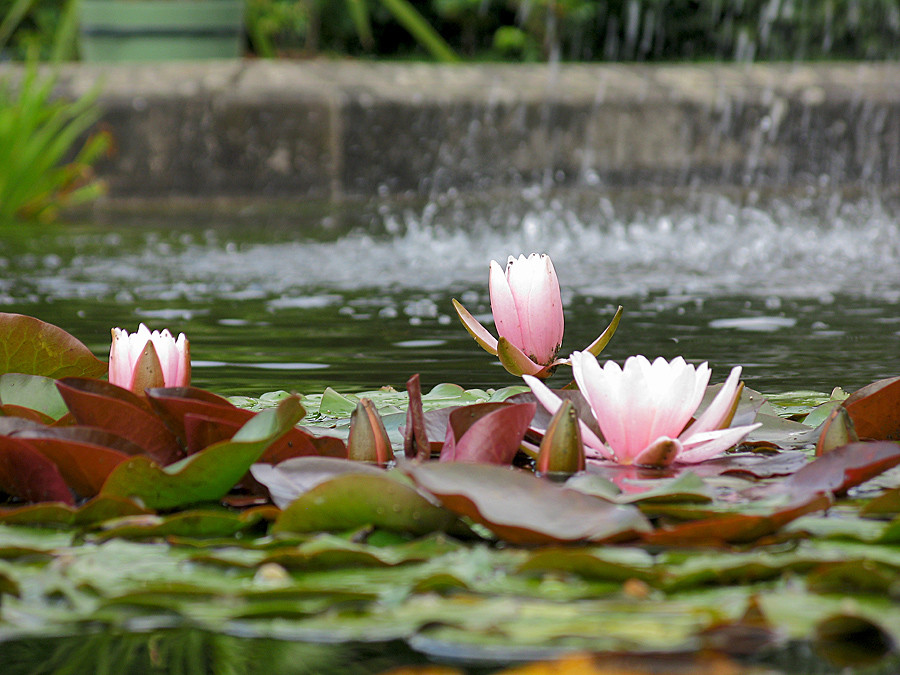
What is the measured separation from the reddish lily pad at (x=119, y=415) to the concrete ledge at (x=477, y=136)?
396 cm

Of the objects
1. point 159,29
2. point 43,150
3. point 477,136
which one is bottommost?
point 43,150

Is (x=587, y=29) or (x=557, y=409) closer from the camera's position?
(x=557, y=409)

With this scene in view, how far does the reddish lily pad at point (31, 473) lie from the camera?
78cm

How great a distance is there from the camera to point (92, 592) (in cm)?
63

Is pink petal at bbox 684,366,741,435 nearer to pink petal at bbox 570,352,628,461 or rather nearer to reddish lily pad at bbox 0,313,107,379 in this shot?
pink petal at bbox 570,352,628,461

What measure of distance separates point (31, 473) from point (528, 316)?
42cm

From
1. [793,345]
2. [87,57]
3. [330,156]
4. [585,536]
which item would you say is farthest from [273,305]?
[87,57]

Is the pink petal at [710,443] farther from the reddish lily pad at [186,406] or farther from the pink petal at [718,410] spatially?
the reddish lily pad at [186,406]

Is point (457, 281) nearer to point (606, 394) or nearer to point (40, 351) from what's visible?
point (40, 351)

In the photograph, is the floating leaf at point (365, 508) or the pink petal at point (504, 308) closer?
the floating leaf at point (365, 508)

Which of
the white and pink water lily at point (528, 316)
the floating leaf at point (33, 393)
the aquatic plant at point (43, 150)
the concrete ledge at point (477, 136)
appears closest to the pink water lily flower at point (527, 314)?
the white and pink water lily at point (528, 316)

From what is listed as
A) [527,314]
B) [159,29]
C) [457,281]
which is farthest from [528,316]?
[159,29]

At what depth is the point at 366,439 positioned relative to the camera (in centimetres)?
86

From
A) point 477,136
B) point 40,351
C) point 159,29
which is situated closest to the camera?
point 40,351
